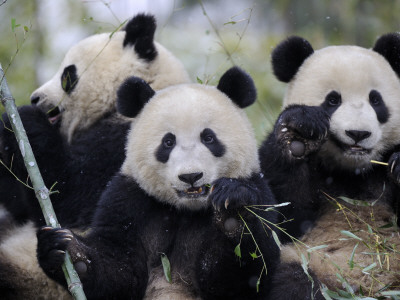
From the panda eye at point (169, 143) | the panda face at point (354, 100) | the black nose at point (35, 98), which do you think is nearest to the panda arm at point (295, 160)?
the panda face at point (354, 100)

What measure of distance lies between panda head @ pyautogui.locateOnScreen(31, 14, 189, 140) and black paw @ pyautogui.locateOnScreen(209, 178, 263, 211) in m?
2.28

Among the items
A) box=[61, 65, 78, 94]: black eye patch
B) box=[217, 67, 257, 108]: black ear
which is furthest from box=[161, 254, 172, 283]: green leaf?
box=[61, 65, 78, 94]: black eye patch

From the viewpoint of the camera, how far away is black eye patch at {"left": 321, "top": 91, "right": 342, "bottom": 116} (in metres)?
5.29

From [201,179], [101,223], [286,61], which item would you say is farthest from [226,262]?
[286,61]

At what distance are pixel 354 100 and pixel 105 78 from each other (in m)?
2.40

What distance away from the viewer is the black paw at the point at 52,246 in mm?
4277

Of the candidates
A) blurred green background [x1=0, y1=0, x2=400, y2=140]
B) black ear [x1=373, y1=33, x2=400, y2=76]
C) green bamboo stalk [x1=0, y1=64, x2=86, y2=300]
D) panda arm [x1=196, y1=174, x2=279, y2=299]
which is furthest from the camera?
blurred green background [x1=0, y1=0, x2=400, y2=140]

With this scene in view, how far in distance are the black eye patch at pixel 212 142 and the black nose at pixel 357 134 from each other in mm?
1011

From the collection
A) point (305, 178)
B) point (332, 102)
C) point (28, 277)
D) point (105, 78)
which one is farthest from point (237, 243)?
point (105, 78)

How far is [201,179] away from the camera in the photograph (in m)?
4.41

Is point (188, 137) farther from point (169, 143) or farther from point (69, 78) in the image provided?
point (69, 78)

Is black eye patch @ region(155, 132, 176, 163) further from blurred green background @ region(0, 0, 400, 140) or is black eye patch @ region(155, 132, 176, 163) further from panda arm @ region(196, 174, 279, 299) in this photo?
blurred green background @ region(0, 0, 400, 140)

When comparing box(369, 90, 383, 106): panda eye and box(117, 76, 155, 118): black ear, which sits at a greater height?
box(117, 76, 155, 118): black ear

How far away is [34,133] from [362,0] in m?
8.20
